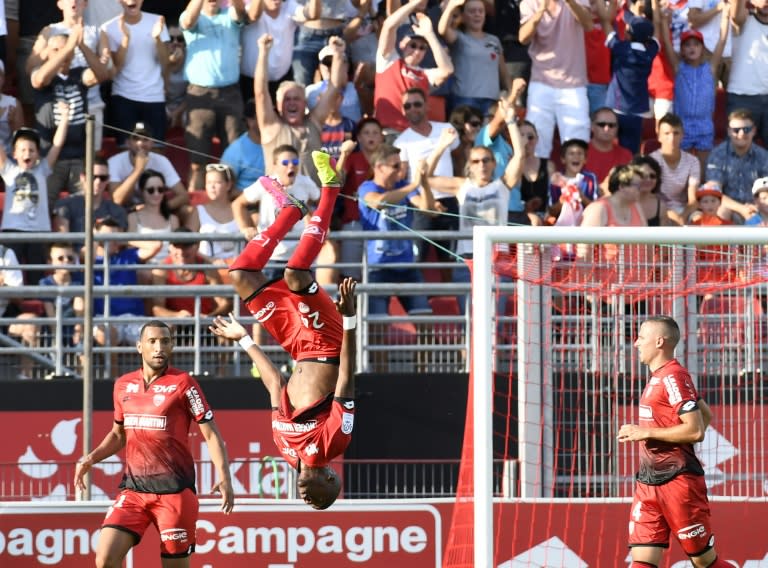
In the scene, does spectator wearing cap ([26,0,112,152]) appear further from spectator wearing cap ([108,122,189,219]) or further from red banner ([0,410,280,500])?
red banner ([0,410,280,500])

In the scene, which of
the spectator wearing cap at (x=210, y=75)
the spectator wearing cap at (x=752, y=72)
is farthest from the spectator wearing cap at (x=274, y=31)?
the spectator wearing cap at (x=752, y=72)

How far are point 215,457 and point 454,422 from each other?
3.67 metres

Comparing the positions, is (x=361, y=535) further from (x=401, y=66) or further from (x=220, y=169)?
(x=401, y=66)

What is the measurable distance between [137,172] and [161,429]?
13.4 feet

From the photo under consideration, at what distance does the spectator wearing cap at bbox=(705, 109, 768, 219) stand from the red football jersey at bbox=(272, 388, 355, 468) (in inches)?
261

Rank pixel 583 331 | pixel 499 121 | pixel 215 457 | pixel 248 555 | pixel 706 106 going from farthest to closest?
pixel 706 106, pixel 499 121, pixel 583 331, pixel 248 555, pixel 215 457

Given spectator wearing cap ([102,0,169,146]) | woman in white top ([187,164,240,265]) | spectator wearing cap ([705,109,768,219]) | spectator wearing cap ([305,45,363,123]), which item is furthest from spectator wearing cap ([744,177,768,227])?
spectator wearing cap ([102,0,169,146])

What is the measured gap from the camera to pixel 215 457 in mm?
9375

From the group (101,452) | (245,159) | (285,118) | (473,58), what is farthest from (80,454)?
(473,58)

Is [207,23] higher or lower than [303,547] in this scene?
higher

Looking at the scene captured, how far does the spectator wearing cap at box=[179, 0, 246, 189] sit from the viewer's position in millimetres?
13688

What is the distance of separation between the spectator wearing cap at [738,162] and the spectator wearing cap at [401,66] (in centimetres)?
269

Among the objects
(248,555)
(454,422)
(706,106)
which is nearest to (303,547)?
(248,555)

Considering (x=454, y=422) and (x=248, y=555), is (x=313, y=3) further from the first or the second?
(x=248, y=555)
